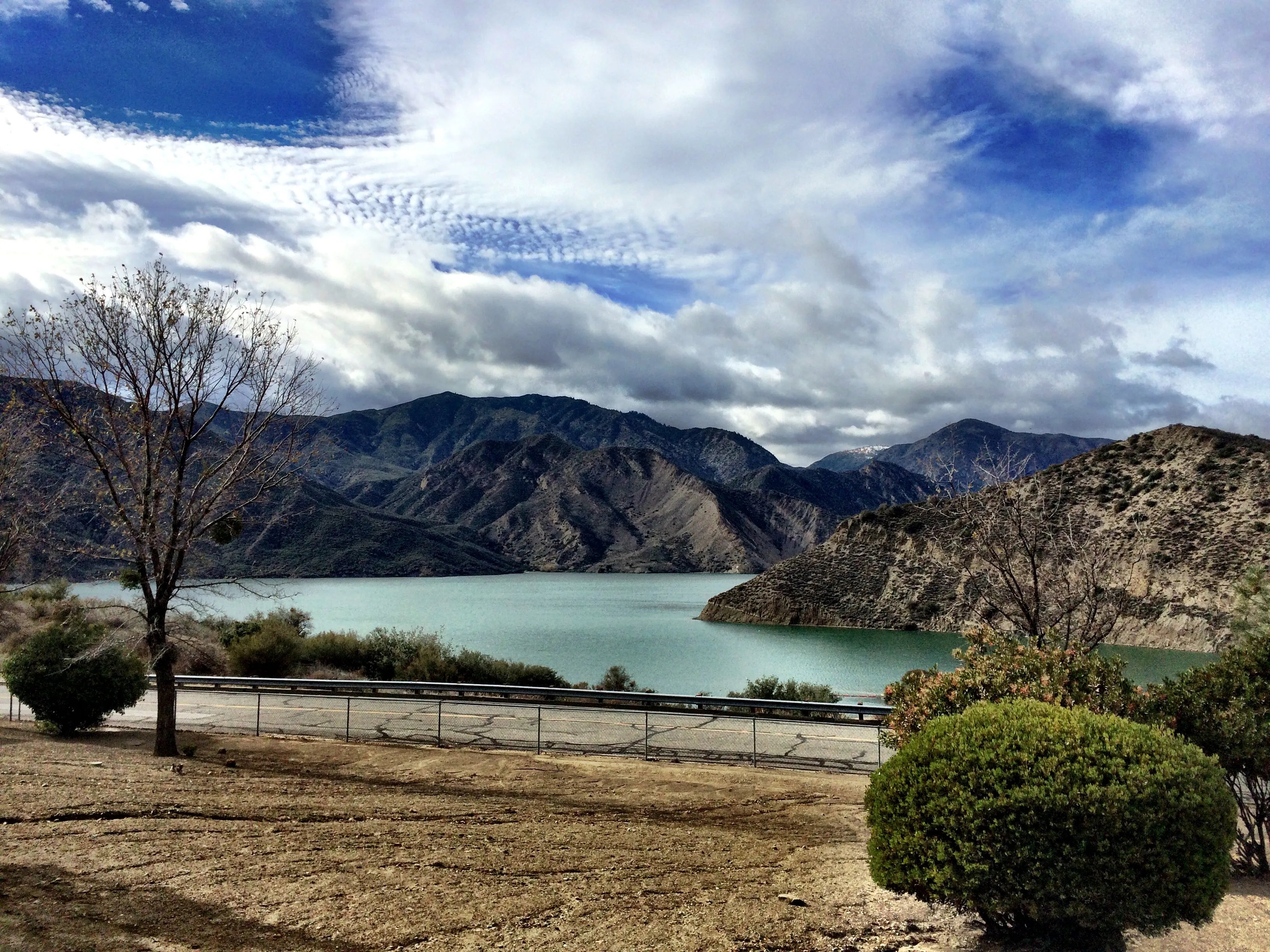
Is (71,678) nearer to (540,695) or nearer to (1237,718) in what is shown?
(540,695)

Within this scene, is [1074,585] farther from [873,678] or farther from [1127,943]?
[873,678]

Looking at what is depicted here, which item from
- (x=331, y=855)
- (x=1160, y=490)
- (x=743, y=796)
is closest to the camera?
(x=331, y=855)

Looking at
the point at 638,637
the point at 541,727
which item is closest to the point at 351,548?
the point at 638,637

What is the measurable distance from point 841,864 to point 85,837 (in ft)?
22.3

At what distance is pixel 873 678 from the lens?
37562 millimetres

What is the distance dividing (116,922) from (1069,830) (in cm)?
612

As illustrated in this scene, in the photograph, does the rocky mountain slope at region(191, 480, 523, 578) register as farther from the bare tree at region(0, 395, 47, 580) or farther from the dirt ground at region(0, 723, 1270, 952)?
the dirt ground at region(0, 723, 1270, 952)

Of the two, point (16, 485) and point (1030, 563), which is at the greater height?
point (16, 485)

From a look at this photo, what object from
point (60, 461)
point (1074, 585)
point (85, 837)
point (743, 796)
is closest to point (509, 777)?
point (743, 796)

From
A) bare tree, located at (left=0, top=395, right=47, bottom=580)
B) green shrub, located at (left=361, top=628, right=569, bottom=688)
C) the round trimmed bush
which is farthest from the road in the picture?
the round trimmed bush

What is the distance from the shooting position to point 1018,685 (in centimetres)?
704

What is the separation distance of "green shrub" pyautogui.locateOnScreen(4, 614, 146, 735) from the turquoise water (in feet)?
5.62

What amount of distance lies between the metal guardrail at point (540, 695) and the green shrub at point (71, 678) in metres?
4.27

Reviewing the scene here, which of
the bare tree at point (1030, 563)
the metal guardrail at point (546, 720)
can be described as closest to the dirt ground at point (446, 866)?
the metal guardrail at point (546, 720)
